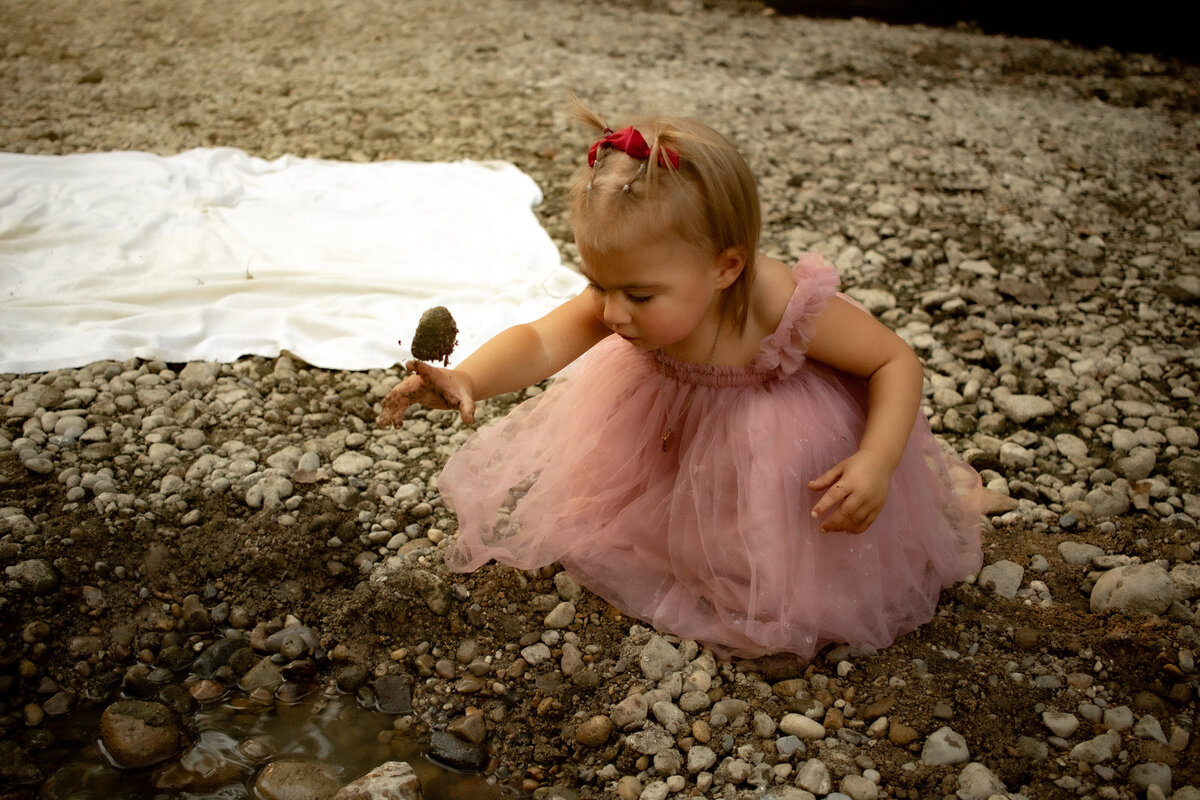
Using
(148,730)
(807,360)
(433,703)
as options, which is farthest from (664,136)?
(148,730)

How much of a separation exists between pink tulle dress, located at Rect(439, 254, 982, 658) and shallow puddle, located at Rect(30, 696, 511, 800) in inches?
21.4

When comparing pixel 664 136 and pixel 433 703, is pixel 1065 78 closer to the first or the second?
pixel 664 136

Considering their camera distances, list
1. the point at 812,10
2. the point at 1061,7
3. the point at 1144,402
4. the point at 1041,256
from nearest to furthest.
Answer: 1. the point at 1144,402
2. the point at 1041,256
3. the point at 1061,7
4. the point at 812,10

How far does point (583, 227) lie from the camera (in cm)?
209

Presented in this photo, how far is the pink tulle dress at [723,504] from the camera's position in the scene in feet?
7.70

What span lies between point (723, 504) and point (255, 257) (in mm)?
2723

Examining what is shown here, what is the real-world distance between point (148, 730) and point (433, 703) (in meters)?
0.66

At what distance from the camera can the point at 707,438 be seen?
2.44m

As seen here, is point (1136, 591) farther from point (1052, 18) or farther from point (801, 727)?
point (1052, 18)

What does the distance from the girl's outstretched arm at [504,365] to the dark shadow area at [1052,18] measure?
686 centimetres

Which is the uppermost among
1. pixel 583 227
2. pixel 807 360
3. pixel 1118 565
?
pixel 583 227

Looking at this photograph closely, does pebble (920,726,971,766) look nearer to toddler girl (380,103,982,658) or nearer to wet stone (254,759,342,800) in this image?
toddler girl (380,103,982,658)

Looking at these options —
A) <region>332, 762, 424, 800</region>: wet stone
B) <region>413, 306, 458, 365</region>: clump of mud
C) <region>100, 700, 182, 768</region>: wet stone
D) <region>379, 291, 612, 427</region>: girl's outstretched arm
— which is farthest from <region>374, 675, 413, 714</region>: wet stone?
<region>413, 306, 458, 365</region>: clump of mud

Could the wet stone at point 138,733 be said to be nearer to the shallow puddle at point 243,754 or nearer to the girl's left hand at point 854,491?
the shallow puddle at point 243,754
